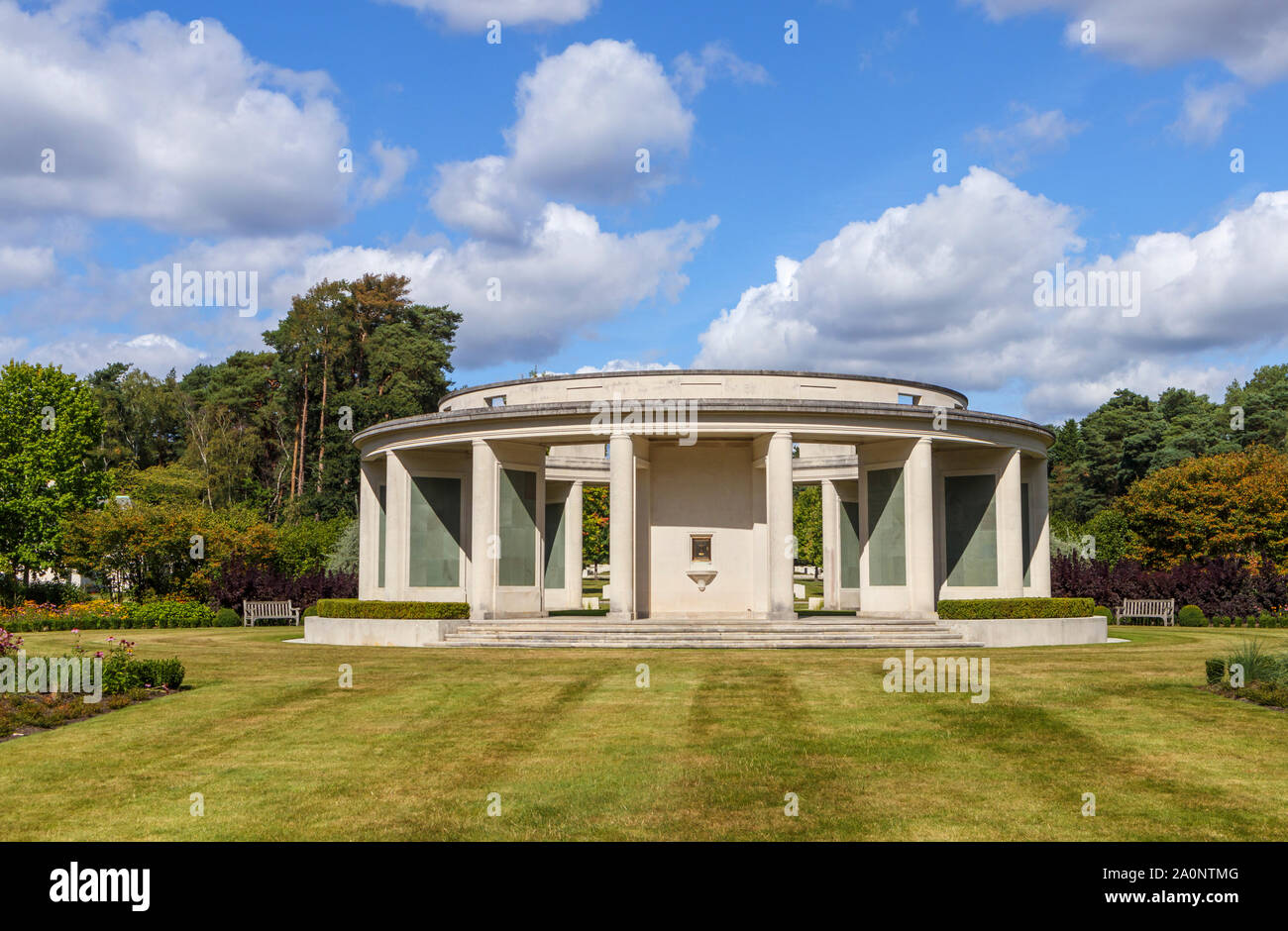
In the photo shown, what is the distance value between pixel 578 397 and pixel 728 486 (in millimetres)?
6513

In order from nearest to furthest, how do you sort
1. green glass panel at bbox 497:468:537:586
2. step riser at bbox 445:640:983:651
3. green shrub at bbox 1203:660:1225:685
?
green shrub at bbox 1203:660:1225:685
step riser at bbox 445:640:983:651
green glass panel at bbox 497:468:537:586

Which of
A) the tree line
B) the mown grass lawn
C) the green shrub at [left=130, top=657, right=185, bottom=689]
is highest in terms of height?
the tree line

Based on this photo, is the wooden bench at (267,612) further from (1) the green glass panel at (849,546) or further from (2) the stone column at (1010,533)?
(2) the stone column at (1010,533)

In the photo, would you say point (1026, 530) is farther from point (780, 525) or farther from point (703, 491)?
point (780, 525)

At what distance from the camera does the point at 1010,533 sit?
3503 centimetres

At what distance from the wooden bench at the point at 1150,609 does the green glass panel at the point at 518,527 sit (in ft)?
84.5

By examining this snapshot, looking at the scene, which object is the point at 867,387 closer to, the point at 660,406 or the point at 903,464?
the point at 903,464

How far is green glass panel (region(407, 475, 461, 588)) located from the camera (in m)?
36.6

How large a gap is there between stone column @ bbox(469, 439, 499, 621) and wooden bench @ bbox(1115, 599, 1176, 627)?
90.3 feet

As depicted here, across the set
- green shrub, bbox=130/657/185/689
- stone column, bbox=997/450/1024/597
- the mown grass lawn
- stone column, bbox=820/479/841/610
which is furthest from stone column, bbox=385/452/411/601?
stone column, bbox=997/450/1024/597

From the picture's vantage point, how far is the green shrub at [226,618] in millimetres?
42688

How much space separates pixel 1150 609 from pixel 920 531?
16393 millimetres

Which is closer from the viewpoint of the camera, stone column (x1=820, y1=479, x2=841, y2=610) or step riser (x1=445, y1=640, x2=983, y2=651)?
step riser (x1=445, y1=640, x2=983, y2=651)

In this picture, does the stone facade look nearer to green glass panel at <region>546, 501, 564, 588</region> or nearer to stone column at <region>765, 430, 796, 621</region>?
stone column at <region>765, 430, 796, 621</region>
